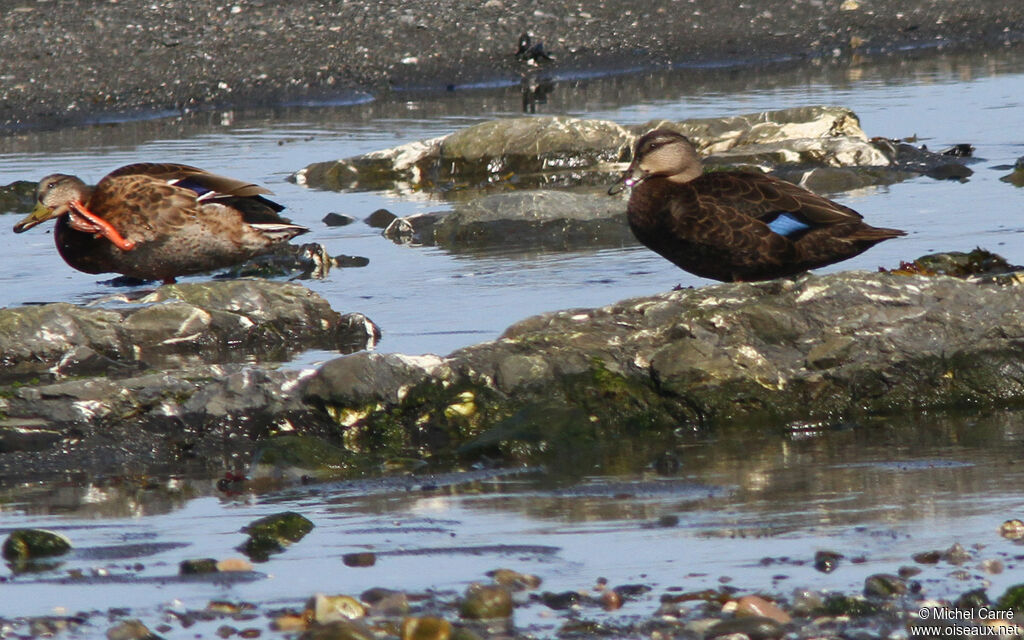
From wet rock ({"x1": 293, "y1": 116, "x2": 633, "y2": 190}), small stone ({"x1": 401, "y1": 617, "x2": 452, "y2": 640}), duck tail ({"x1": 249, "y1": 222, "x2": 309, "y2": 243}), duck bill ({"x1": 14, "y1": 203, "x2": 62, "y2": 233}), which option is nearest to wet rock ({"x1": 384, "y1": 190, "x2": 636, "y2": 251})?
duck tail ({"x1": 249, "y1": 222, "x2": 309, "y2": 243})

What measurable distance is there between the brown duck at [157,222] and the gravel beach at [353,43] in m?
9.60

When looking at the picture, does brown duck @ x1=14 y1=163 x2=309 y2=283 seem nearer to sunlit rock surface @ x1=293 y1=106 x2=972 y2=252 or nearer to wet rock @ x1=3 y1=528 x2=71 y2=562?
sunlit rock surface @ x1=293 y1=106 x2=972 y2=252

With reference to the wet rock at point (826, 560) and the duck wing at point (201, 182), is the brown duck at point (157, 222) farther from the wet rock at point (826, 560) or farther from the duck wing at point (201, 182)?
the wet rock at point (826, 560)

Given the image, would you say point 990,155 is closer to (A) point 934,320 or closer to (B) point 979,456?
(A) point 934,320

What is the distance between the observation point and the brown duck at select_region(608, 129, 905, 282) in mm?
7641

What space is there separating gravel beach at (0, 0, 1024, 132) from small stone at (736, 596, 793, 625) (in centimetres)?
1633

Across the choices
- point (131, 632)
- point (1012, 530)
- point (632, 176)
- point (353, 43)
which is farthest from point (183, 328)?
point (353, 43)

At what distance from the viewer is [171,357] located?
26.7ft

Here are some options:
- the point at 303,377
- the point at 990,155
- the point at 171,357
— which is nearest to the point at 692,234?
the point at 303,377

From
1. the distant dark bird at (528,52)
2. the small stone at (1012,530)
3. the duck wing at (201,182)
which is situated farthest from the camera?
the distant dark bird at (528,52)

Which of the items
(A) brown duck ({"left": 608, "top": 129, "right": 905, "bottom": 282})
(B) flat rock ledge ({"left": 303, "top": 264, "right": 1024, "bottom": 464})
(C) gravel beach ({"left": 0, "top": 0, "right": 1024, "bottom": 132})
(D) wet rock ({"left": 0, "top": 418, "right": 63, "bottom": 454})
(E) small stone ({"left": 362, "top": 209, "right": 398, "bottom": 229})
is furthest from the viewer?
(C) gravel beach ({"left": 0, "top": 0, "right": 1024, "bottom": 132})

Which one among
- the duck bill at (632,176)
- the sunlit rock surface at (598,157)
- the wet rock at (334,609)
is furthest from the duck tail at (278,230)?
the wet rock at (334,609)

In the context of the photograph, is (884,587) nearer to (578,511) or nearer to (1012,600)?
(1012,600)

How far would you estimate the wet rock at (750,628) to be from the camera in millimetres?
3832
